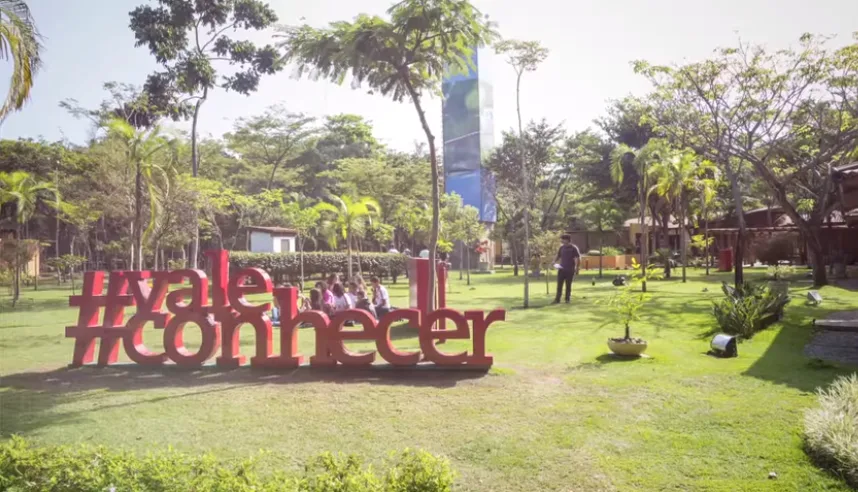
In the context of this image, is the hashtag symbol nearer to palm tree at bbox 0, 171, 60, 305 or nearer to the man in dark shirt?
palm tree at bbox 0, 171, 60, 305

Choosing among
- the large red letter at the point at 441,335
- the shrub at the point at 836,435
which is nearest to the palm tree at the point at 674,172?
the large red letter at the point at 441,335

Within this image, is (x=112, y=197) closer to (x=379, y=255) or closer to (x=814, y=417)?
(x=379, y=255)

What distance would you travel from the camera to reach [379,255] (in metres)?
26.1

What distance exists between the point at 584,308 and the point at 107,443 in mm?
10992

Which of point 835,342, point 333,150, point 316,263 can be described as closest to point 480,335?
point 835,342

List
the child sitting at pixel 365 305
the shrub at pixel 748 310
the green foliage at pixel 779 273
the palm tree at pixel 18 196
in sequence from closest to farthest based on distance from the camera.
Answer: the shrub at pixel 748 310 → the child sitting at pixel 365 305 → the palm tree at pixel 18 196 → the green foliage at pixel 779 273

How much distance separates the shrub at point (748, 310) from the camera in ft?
32.2

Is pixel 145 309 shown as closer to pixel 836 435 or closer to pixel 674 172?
pixel 836 435

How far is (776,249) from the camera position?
2919 centimetres

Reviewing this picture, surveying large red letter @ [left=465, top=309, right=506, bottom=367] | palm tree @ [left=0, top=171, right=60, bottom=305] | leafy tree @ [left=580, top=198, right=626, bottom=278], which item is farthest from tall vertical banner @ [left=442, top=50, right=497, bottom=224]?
large red letter @ [left=465, top=309, right=506, bottom=367]

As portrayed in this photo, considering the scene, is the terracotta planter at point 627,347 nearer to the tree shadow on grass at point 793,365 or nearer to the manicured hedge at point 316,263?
the tree shadow on grass at point 793,365

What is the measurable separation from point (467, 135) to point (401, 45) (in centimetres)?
2251

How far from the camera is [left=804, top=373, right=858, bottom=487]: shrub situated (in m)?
4.23

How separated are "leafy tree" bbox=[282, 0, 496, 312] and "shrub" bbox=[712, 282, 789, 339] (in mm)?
4814
